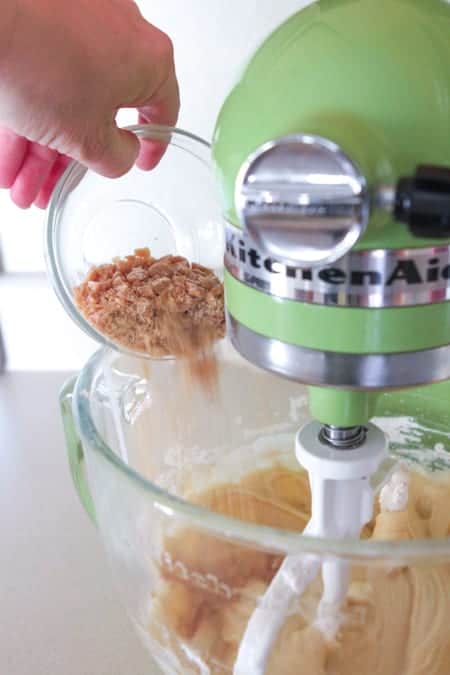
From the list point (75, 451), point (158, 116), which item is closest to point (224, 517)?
point (75, 451)

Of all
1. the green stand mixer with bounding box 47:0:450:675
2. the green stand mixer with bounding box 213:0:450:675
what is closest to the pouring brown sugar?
the green stand mixer with bounding box 47:0:450:675

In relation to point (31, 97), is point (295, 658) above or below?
below

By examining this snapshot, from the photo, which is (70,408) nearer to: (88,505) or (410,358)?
(88,505)

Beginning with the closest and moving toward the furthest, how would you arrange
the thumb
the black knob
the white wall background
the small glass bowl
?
1. the black knob
2. the thumb
3. the small glass bowl
4. the white wall background

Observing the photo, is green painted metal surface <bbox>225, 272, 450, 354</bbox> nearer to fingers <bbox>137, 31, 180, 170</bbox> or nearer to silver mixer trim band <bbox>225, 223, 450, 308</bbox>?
silver mixer trim band <bbox>225, 223, 450, 308</bbox>

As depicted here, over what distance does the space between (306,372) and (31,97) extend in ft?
0.57

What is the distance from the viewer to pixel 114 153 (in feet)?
1.30

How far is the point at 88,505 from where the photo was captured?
456 mm

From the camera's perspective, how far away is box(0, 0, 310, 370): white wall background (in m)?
0.68

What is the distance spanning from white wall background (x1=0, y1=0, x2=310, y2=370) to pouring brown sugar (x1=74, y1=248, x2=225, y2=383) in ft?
0.66

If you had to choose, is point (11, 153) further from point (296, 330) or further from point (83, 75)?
point (296, 330)

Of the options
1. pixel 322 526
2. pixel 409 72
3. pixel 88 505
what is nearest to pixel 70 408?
pixel 88 505

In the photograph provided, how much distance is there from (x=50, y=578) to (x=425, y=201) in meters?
0.40

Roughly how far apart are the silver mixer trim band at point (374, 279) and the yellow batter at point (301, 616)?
116 millimetres
